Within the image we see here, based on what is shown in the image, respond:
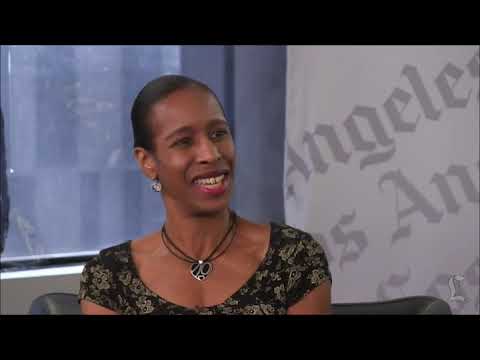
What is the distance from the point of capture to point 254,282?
3.84ft

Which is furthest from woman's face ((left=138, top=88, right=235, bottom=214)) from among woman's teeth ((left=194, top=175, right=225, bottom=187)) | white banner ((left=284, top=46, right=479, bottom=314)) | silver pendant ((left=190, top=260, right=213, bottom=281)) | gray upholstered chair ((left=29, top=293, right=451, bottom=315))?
white banner ((left=284, top=46, right=479, bottom=314))

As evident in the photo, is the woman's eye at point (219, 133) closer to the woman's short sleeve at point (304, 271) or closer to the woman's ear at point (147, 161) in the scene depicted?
the woman's ear at point (147, 161)

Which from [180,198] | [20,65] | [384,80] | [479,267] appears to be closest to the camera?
[180,198]

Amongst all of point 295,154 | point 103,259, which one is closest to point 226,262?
point 103,259

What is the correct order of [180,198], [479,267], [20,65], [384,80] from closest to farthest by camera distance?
[180,198], [20,65], [384,80], [479,267]

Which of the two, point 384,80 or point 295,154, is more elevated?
point 384,80

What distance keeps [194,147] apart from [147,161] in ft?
0.36

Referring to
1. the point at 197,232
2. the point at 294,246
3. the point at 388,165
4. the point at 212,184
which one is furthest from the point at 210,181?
the point at 388,165

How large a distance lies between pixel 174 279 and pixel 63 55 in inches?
42.4

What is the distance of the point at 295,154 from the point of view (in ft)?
6.65

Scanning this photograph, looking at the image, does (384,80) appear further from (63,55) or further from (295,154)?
(63,55)

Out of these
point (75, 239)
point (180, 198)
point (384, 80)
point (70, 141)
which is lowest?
point (75, 239)

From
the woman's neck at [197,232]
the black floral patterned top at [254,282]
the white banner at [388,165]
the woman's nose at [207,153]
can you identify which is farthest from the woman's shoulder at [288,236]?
the white banner at [388,165]

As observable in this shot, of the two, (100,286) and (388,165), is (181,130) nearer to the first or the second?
(100,286)
